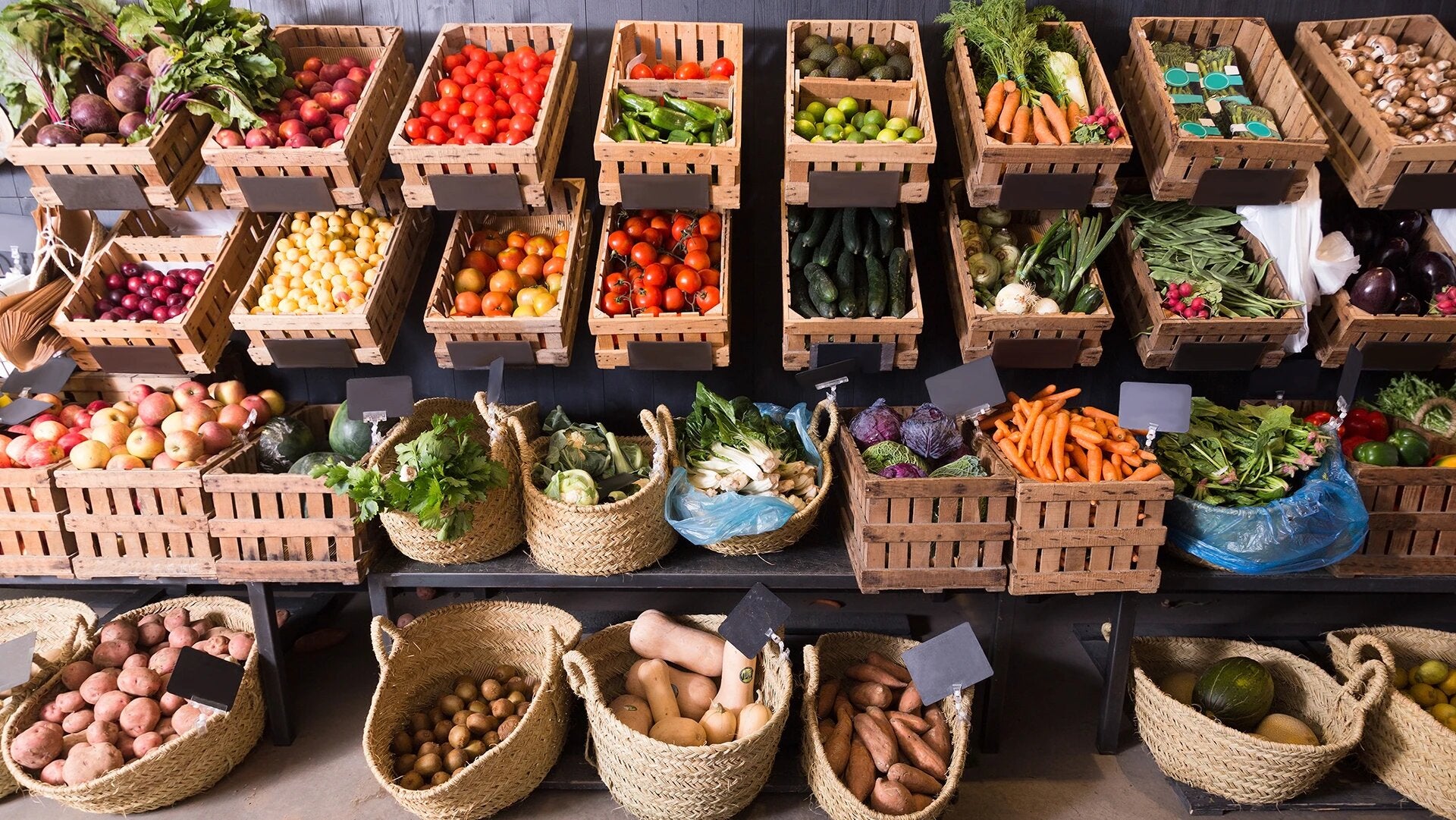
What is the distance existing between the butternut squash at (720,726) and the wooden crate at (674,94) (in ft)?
4.81

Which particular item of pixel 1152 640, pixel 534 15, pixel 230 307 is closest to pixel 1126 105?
pixel 1152 640

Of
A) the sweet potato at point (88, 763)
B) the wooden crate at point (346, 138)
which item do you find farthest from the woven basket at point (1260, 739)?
the sweet potato at point (88, 763)

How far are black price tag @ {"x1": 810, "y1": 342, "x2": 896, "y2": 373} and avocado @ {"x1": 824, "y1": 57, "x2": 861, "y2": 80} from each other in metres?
0.81

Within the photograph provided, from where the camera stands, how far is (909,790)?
2418mm

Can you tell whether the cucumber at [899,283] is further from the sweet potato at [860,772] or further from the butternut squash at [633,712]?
the butternut squash at [633,712]

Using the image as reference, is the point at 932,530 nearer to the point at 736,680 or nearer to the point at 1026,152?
the point at 736,680

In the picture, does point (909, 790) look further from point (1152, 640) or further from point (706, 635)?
point (1152, 640)

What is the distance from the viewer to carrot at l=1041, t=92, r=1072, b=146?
2.55m

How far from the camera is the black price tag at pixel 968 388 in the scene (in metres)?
2.65

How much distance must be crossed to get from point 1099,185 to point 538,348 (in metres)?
1.75

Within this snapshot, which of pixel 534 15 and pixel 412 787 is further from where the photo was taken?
pixel 534 15

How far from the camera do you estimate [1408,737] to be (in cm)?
253

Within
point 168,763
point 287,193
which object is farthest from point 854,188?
point 168,763

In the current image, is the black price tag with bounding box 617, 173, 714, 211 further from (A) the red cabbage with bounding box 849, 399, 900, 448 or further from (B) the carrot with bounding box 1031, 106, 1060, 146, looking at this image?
(B) the carrot with bounding box 1031, 106, 1060, 146
